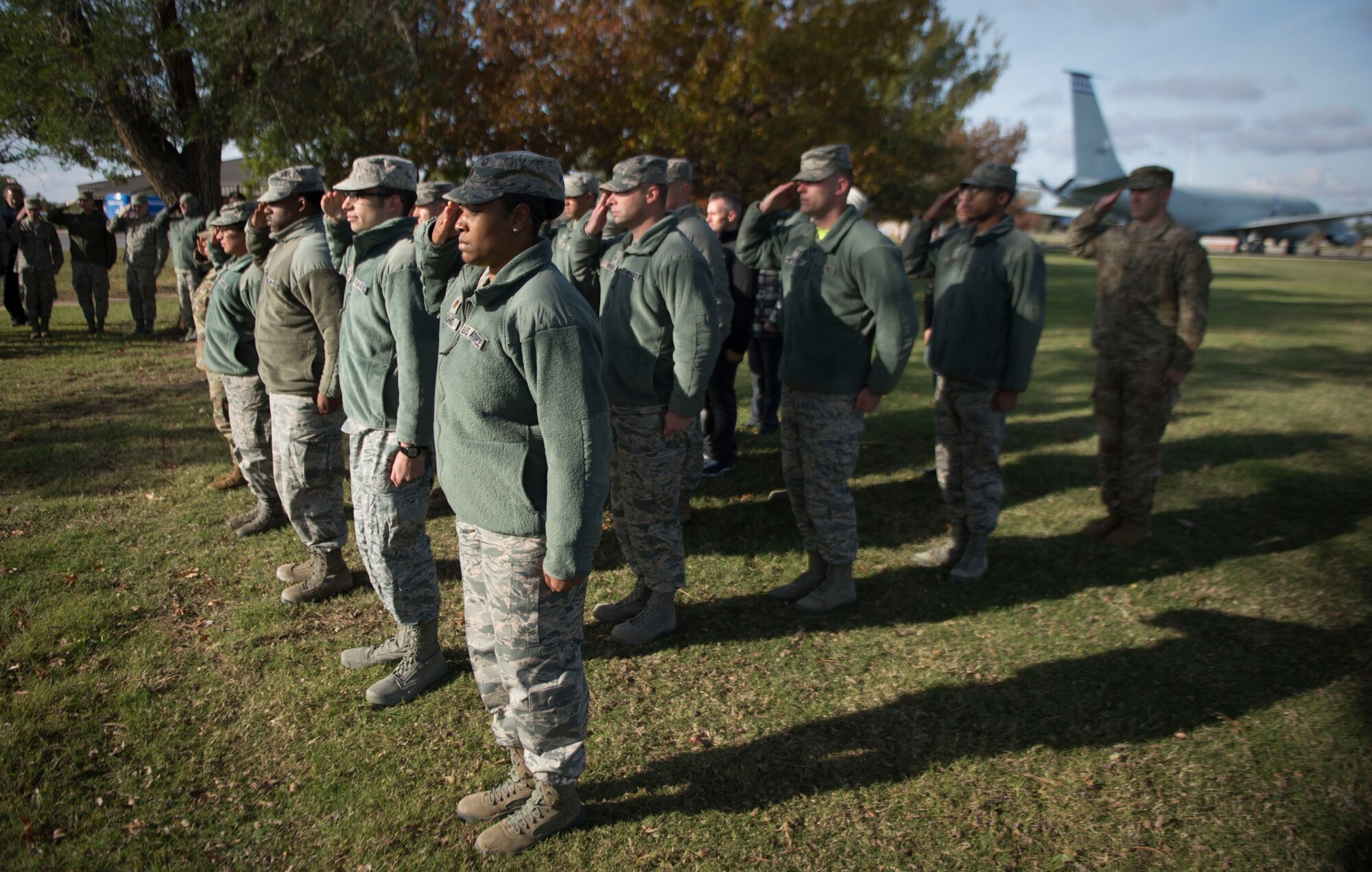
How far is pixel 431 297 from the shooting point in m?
3.21

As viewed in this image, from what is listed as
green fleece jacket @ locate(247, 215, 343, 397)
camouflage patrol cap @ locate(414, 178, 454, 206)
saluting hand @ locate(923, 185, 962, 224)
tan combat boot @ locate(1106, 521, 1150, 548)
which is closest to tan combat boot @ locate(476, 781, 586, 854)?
green fleece jacket @ locate(247, 215, 343, 397)

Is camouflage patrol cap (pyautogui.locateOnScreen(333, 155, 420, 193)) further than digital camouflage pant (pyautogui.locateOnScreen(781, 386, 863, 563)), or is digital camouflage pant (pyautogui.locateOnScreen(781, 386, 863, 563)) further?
digital camouflage pant (pyautogui.locateOnScreen(781, 386, 863, 563))

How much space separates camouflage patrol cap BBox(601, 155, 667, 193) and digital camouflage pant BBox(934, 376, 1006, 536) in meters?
2.36

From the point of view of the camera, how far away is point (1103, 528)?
19.7 ft

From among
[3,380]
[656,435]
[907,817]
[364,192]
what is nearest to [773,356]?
[656,435]

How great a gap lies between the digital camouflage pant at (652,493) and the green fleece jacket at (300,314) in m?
1.59

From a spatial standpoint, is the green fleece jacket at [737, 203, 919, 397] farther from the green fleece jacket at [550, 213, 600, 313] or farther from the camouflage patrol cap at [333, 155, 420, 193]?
the camouflage patrol cap at [333, 155, 420, 193]

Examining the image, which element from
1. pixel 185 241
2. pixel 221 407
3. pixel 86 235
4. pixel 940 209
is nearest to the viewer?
pixel 940 209

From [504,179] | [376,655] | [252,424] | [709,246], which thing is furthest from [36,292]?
[504,179]

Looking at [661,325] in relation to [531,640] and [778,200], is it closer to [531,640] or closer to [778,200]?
[778,200]

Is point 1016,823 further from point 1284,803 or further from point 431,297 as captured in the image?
point 431,297

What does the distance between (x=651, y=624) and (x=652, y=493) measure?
74 cm

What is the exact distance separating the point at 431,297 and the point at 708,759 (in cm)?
227

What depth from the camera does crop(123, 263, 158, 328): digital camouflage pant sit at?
1304cm
